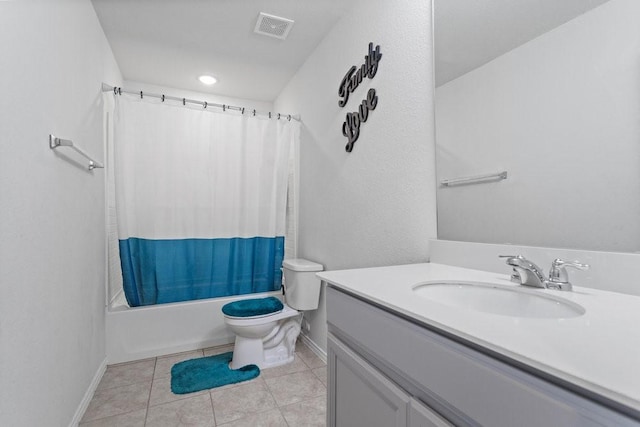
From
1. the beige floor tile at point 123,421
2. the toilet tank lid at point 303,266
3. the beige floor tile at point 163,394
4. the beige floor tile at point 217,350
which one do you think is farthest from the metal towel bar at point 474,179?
the beige floor tile at point 217,350

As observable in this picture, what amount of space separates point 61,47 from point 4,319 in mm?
1198

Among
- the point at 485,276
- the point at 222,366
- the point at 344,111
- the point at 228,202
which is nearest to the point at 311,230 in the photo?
the point at 228,202

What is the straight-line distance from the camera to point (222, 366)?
6.77 feet

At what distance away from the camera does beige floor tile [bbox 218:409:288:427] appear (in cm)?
150

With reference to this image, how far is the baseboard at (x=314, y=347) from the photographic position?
2168 millimetres

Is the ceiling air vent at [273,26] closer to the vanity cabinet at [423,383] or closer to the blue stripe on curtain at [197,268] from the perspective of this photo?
the blue stripe on curtain at [197,268]

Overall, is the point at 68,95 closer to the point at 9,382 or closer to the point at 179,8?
the point at 179,8

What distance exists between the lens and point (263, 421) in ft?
5.02

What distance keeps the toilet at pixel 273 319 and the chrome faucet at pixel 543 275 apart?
1.45 m

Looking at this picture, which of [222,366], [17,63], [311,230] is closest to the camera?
[17,63]

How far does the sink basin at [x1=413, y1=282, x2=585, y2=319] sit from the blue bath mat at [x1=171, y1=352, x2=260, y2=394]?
1509 millimetres

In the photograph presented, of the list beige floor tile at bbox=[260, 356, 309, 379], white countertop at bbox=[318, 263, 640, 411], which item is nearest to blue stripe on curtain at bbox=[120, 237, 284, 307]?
beige floor tile at bbox=[260, 356, 309, 379]

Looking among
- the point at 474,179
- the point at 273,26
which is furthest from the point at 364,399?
the point at 273,26

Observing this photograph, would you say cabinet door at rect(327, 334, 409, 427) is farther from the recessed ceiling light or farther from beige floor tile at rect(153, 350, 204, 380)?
the recessed ceiling light
